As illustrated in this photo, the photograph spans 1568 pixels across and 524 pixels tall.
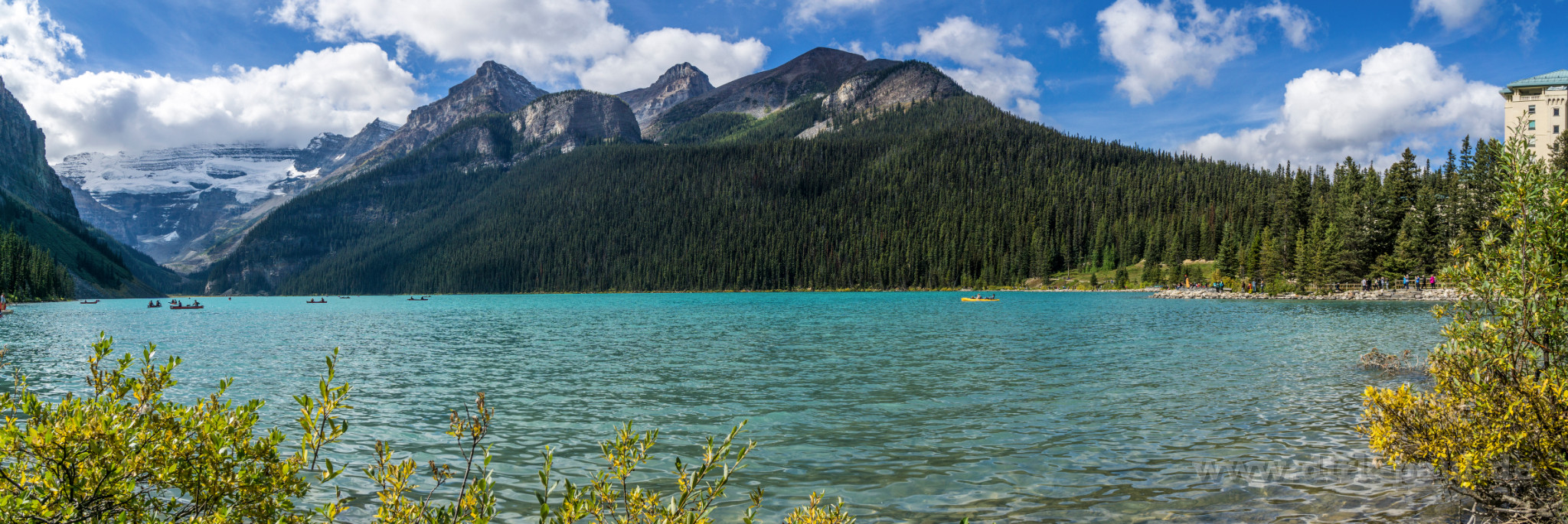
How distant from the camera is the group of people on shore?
85625 millimetres

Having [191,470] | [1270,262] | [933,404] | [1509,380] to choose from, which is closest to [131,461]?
[191,470]

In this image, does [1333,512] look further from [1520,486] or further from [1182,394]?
[1182,394]

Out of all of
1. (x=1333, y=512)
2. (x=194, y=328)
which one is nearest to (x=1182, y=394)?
(x=1333, y=512)

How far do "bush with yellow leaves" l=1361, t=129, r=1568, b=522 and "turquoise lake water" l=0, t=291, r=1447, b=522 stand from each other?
1.70 meters

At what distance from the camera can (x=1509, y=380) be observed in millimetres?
9398

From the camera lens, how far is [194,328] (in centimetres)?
6356

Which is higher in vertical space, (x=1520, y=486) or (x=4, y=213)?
(x=4, y=213)

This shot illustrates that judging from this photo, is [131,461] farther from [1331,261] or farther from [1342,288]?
[1342,288]

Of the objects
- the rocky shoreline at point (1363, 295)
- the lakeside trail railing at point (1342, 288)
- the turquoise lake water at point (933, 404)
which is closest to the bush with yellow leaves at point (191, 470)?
the turquoise lake water at point (933, 404)

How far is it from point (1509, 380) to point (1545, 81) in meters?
156

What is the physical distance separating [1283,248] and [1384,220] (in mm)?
13140

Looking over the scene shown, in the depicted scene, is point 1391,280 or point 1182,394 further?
point 1391,280

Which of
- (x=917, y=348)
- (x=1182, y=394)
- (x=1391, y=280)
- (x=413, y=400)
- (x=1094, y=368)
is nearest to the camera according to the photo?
(x=1182, y=394)

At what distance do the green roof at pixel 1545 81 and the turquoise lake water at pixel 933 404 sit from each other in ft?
338
